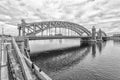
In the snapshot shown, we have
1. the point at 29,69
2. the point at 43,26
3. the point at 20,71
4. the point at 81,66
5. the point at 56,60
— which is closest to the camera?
the point at 20,71

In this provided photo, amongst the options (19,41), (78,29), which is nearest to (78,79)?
(19,41)

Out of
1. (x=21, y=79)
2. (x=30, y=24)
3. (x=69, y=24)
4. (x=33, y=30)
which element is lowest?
(x=21, y=79)

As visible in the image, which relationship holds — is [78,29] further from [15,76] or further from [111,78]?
[15,76]

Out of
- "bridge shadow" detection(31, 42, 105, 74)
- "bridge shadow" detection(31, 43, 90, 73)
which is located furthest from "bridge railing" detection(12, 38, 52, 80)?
"bridge shadow" detection(31, 43, 90, 73)

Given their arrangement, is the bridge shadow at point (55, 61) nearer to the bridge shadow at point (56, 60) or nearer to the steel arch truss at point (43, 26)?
the bridge shadow at point (56, 60)

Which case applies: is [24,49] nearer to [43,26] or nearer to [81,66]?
[81,66]

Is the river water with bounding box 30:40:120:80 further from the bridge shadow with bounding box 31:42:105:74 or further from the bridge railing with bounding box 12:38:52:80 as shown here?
the bridge railing with bounding box 12:38:52:80

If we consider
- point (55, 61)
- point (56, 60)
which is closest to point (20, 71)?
point (55, 61)

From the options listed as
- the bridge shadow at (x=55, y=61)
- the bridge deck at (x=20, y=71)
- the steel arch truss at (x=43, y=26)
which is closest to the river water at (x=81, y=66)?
the bridge shadow at (x=55, y=61)

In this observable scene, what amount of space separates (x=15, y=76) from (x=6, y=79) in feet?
2.96

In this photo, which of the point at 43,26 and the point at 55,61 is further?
the point at 43,26

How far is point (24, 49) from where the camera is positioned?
32719mm

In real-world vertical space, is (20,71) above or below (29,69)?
above

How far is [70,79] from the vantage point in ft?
45.7
